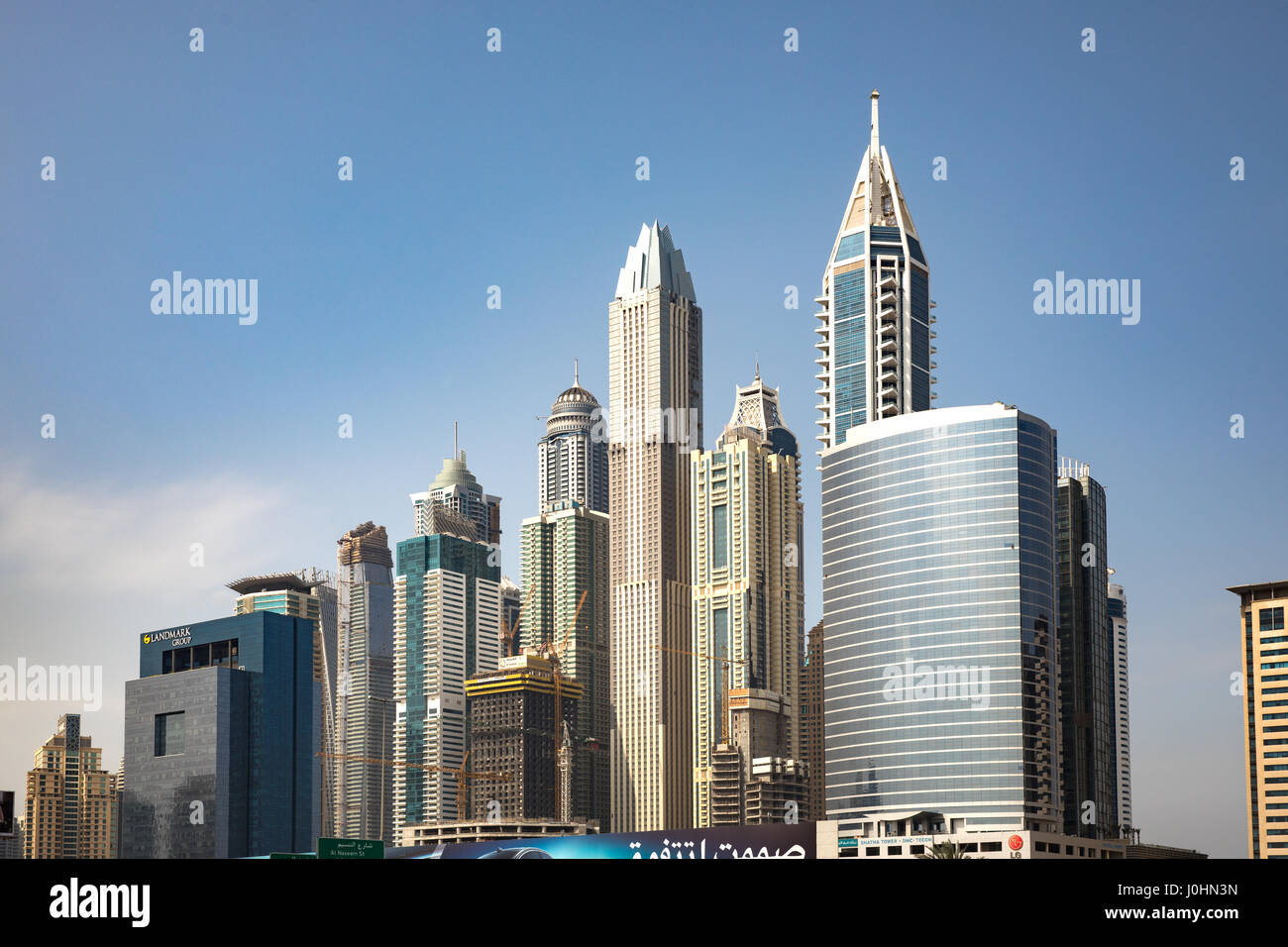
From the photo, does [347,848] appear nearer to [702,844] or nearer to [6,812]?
[702,844]

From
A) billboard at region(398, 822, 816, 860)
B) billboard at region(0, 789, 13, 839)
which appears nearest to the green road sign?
billboard at region(398, 822, 816, 860)

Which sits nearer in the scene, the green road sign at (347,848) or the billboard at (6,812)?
the green road sign at (347,848)

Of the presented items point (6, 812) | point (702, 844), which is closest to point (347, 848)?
point (702, 844)

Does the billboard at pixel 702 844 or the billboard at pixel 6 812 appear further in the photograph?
the billboard at pixel 6 812

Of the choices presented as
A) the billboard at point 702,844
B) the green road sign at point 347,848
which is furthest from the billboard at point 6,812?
the billboard at point 702,844

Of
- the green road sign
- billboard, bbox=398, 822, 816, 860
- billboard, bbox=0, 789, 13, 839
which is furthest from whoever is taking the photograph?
billboard, bbox=0, 789, 13, 839

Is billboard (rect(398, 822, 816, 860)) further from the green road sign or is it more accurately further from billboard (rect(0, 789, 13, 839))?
billboard (rect(0, 789, 13, 839))

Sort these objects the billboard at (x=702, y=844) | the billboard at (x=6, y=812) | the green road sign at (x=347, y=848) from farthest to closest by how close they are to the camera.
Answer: the billboard at (x=6, y=812), the green road sign at (x=347, y=848), the billboard at (x=702, y=844)

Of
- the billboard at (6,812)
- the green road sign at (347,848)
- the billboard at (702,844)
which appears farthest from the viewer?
the billboard at (6,812)

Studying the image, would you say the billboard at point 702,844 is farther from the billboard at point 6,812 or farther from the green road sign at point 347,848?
the billboard at point 6,812

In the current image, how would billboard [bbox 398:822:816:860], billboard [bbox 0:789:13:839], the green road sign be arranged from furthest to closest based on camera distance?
billboard [bbox 0:789:13:839] < the green road sign < billboard [bbox 398:822:816:860]
